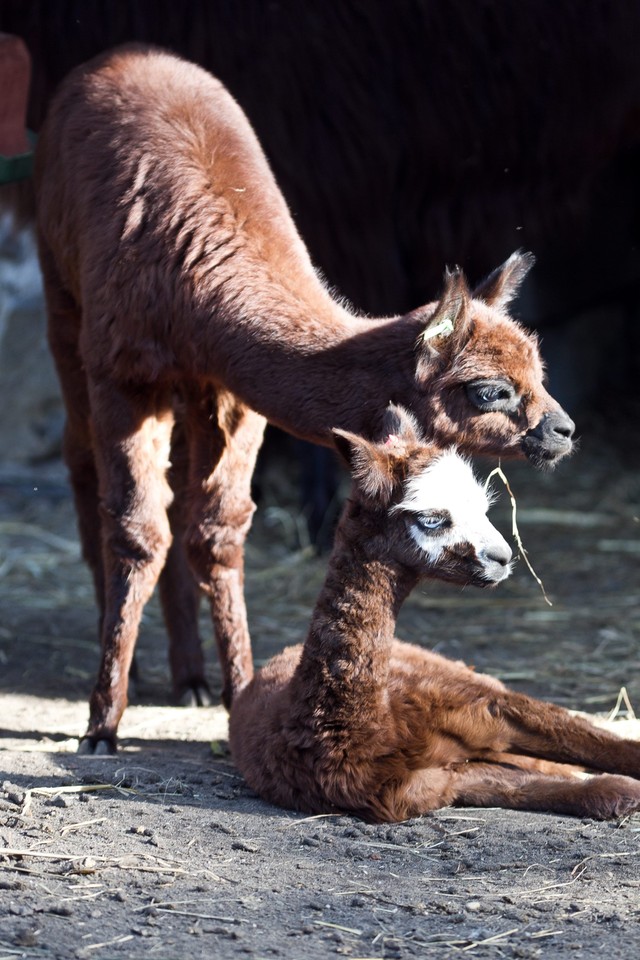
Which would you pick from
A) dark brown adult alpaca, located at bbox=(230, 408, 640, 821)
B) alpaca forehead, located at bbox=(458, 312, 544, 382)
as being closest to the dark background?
alpaca forehead, located at bbox=(458, 312, 544, 382)

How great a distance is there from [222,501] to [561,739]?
1.20m

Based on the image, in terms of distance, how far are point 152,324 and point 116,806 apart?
1.23 m

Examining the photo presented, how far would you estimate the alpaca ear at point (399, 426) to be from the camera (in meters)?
3.06

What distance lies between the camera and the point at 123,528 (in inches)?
145

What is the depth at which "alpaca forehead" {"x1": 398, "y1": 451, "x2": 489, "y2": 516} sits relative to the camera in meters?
2.98

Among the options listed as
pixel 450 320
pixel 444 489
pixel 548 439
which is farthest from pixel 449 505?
pixel 450 320

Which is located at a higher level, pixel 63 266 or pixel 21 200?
pixel 21 200

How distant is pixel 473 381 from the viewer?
3.11 m

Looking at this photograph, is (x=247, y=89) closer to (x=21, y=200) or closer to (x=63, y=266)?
(x=21, y=200)

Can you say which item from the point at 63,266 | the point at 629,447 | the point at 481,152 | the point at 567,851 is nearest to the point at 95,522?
the point at 63,266

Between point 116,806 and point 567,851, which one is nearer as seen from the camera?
point 567,851

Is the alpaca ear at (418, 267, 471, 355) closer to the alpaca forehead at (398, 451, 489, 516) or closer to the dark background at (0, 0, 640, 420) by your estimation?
the alpaca forehead at (398, 451, 489, 516)

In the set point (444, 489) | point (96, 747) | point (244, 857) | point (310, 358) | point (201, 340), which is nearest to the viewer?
point (244, 857)

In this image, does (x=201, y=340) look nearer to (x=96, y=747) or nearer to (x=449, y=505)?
(x=449, y=505)
